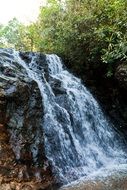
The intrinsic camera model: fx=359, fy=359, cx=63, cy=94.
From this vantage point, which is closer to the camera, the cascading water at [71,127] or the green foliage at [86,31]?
the cascading water at [71,127]

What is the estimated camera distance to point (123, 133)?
501 inches

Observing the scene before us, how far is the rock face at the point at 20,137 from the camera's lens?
7.62m

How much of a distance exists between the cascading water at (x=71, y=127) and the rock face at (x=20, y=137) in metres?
0.85

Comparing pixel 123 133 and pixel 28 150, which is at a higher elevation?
pixel 123 133

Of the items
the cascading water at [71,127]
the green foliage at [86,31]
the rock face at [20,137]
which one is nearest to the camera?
the rock face at [20,137]

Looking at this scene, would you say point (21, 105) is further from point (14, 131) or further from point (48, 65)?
point (48, 65)

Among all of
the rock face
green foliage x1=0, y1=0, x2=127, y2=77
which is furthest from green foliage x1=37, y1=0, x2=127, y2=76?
the rock face

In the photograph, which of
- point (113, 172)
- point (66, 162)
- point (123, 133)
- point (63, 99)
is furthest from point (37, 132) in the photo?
point (123, 133)

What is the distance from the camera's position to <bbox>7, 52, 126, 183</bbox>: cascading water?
9.53 metres

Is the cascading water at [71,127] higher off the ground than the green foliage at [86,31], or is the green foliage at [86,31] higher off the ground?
the green foliage at [86,31]

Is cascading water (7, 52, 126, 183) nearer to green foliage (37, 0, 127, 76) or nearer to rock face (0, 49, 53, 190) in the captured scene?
rock face (0, 49, 53, 190)

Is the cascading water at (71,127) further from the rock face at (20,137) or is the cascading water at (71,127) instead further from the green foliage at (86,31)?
the green foliage at (86,31)

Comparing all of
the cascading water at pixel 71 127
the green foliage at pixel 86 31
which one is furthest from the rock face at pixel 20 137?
the green foliage at pixel 86 31

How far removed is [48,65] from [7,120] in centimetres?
581
